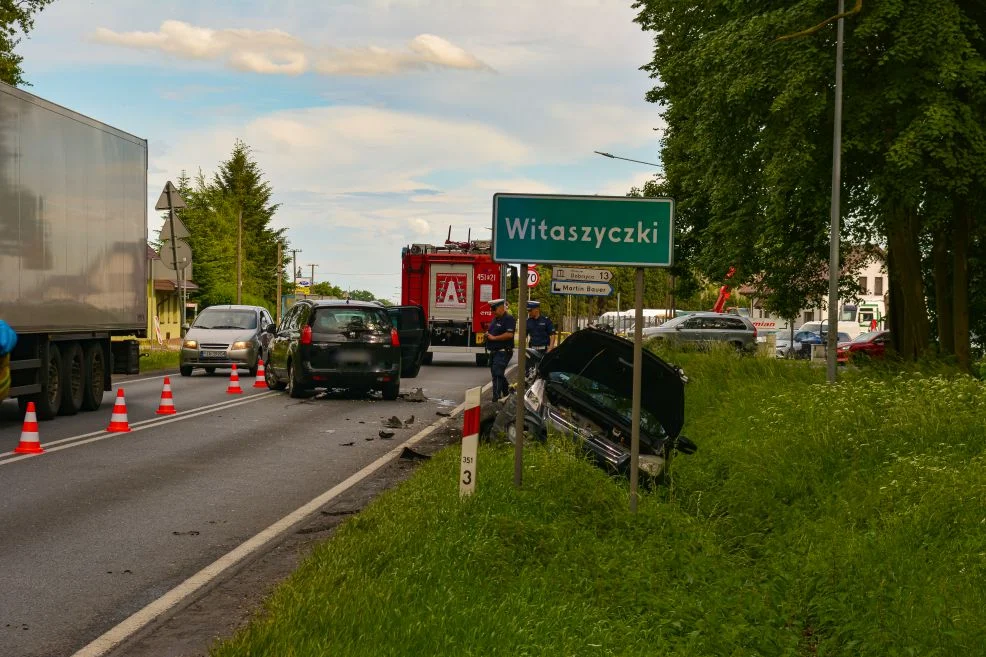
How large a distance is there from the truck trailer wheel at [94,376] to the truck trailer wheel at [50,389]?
3.25 ft

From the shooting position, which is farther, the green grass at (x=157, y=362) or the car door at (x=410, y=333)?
the green grass at (x=157, y=362)

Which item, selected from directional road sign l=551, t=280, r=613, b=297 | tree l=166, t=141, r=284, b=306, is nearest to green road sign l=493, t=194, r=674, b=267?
directional road sign l=551, t=280, r=613, b=297

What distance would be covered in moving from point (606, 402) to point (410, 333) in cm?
1538

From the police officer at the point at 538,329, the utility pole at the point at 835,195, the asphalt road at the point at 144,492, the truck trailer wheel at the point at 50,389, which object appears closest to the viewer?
the asphalt road at the point at 144,492

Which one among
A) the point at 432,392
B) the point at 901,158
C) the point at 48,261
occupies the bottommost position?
the point at 432,392

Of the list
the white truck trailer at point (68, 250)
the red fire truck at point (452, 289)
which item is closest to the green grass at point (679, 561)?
the white truck trailer at point (68, 250)

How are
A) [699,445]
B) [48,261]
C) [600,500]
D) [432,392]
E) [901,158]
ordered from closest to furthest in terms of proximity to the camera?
[600,500]
[699,445]
[48,261]
[901,158]
[432,392]

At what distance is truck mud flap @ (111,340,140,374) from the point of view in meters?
19.5

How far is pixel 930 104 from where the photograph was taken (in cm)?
2089

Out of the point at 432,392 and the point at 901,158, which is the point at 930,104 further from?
the point at 432,392

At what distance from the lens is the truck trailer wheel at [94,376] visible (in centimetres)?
1806

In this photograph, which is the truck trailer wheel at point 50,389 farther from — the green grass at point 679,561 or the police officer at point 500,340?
the green grass at point 679,561

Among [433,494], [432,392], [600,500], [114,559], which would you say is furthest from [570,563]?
[432,392]

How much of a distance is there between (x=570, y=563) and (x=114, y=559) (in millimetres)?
2854
